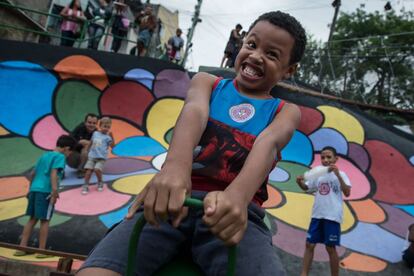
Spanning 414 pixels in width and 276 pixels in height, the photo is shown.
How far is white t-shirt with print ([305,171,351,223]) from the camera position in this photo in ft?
13.5

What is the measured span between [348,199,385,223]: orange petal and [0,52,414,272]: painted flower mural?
20mm

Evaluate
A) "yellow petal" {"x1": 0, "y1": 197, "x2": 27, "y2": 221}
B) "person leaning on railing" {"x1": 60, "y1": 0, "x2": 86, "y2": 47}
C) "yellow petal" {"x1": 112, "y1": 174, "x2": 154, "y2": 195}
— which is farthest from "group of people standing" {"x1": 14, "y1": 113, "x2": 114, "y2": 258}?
"person leaning on railing" {"x1": 60, "y1": 0, "x2": 86, "y2": 47}

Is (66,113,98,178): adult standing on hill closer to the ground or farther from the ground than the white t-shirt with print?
closer to the ground

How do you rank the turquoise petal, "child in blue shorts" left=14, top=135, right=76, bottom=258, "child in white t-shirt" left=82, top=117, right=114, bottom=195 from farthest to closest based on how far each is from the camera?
the turquoise petal, "child in white t-shirt" left=82, top=117, right=114, bottom=195, "child in blue shorts" left=14, top=135, right=76, bottom=258

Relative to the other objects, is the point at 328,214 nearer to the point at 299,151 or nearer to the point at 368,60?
the point at 299,151

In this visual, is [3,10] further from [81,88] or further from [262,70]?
[262,70]

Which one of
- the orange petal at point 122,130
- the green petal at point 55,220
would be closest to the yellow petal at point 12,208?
the green petal at point 55,220

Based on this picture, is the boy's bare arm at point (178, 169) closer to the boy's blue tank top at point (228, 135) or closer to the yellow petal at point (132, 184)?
the boy's blue tank top at point (228, 135)

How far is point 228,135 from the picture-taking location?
1425 millimetres

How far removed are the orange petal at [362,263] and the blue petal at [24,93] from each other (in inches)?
218

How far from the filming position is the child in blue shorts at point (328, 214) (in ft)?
13.3

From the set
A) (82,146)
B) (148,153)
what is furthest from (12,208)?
(148,153)

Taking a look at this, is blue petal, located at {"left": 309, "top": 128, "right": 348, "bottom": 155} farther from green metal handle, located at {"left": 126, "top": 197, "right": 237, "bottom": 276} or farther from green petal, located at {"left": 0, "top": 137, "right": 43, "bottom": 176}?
green metal handle, located at {"left": 126, "top": 197, "right": 237, "bottom": 276}

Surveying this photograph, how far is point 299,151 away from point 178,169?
6472 mm
